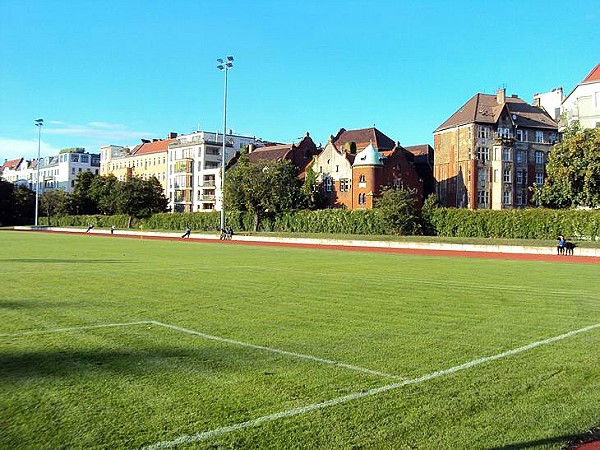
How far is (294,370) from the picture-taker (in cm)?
705

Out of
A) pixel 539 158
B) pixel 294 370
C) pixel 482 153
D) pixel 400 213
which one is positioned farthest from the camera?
pixel 539 158

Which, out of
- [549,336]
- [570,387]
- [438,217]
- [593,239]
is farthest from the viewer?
[438,217]

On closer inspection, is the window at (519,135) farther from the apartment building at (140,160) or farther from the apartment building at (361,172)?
the apartment building at (140,160)

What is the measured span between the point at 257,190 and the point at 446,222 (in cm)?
2604

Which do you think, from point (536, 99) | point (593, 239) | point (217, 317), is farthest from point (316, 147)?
point (217, 317)

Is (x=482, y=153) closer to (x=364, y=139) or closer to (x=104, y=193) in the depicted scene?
(x=364, y=139)

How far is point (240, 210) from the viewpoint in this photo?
250 ft

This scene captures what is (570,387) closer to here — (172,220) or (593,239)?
(593,239)

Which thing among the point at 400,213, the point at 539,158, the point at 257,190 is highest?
the point at 539,158

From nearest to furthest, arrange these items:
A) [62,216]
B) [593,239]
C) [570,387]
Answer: [570,387] → [593,239] → [62,216]

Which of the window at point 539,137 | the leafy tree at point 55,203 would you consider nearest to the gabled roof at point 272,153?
the window at point 539,137

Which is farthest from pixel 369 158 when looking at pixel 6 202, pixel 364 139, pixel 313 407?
pixel 6 202

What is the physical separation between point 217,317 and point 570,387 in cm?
636

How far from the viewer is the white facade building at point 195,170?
367 feet
